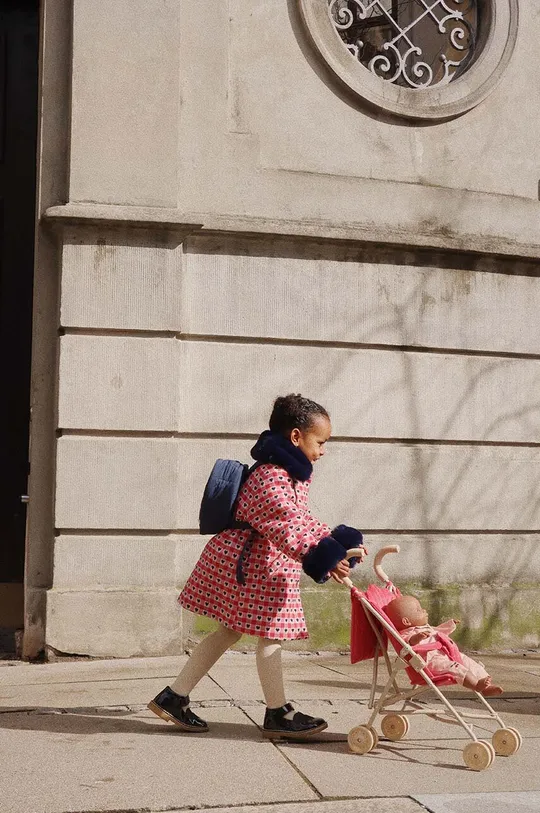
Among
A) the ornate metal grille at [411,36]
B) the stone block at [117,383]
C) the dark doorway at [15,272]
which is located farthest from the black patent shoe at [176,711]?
the ornate metal grille at [411,36]

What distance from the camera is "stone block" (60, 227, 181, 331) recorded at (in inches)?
267

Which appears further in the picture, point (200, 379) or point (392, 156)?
point (392, 156)

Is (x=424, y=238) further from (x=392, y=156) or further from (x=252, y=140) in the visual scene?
(x=252, y=140)

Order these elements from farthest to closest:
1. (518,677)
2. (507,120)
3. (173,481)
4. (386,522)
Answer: (507,120) → (386,522) → (173,481) → (518,677)

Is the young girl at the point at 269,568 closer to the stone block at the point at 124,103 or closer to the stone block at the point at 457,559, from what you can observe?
the stone block at the point at 457,559

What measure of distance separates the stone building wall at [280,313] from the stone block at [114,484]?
1 cm

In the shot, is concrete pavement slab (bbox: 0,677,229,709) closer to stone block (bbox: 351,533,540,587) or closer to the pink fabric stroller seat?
the pink fabric stroller seat

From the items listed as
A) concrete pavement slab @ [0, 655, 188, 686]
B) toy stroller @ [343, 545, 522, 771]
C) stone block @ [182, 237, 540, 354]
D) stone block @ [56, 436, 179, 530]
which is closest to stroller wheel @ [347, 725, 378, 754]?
toy stroller @ [343, 545, 522, 771]

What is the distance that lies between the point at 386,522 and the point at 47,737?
11.5ft

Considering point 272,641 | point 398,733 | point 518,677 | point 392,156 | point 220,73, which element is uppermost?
point 220,73

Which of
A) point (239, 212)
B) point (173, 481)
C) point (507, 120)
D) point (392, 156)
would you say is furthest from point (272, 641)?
point (507, 120)

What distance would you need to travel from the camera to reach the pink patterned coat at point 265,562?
14.2 ft

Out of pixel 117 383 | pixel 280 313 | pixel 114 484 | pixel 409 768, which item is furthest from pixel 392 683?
pixel 280 313

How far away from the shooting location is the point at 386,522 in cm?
733
